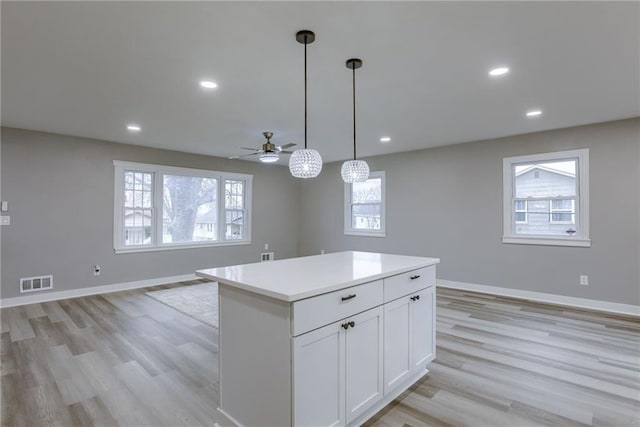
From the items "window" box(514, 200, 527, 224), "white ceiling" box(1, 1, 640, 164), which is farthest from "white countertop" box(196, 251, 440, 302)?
"window" box(514, 200, 527, 224)

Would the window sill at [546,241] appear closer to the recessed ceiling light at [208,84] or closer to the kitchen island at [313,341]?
the kitchen island at [313,341]

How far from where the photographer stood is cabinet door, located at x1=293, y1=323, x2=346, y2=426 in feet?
5.25

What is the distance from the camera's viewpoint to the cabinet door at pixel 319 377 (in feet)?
5.25

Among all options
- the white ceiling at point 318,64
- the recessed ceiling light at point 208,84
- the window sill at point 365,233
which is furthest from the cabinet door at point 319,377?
the window sill at point 365,233

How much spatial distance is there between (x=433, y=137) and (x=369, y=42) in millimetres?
3160

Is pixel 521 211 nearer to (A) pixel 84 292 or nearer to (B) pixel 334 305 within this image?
(B) pixel 334 305

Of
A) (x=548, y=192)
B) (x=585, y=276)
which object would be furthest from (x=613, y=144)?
(x=585, y=276)

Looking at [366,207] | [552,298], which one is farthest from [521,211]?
[366,207]

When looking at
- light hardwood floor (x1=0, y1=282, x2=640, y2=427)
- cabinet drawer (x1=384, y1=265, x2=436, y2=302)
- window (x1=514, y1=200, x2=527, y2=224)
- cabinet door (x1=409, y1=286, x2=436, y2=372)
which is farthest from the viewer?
window (x1=514, y1=200, x2=527, y2=224)

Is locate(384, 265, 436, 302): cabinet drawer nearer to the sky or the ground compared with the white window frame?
nearer to the ground

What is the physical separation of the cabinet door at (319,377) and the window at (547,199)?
14.1 ft

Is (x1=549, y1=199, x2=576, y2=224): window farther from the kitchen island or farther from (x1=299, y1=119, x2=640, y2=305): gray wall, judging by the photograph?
the kitchen island

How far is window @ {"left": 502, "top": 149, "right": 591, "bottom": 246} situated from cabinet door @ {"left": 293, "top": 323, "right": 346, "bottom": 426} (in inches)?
169

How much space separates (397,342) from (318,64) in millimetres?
2237
